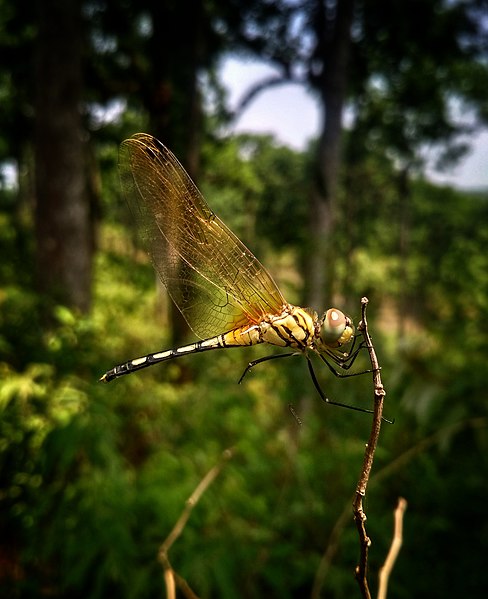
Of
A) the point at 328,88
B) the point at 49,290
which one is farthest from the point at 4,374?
the point at 328,88


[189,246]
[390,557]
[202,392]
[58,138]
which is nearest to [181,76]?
[58,138]

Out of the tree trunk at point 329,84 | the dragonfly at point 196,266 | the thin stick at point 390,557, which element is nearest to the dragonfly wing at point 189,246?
the dragonfly at point 196,266

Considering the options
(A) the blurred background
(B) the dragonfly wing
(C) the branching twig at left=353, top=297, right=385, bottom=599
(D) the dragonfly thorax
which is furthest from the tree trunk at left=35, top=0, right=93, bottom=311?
(C) the branching twig at left=353, top=297, right=385, bottom=599

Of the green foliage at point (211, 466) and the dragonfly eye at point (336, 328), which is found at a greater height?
the green foliage at point (211, 466)

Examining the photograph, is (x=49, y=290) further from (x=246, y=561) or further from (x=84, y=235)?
(x=246, y=561)

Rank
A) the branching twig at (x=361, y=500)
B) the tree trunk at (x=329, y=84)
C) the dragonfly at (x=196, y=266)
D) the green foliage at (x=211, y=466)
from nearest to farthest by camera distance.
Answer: the branching twig at (x=361, y=500), the dragonfly at (x=196, y=266), the green foliage at (x=211, y=466), the tree trunk at (x=329, y=84)

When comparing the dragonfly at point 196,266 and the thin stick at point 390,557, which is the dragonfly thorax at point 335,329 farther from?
the thin stick at point 390,557

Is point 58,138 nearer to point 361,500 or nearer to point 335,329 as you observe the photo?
point 335,329

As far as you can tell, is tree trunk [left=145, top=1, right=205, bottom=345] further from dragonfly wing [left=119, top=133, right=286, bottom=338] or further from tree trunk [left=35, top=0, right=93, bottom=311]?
dragonfly wing [left=119, top=133, right=286, bottom=338]
